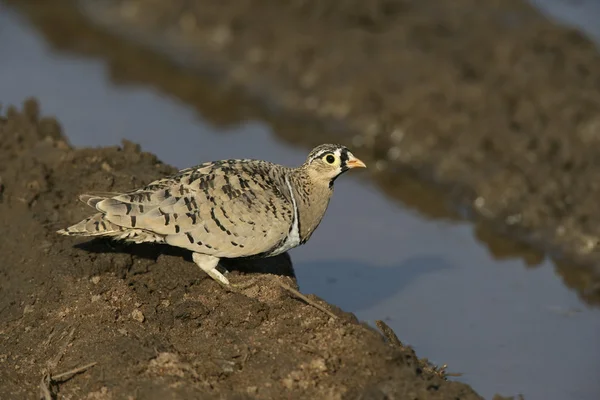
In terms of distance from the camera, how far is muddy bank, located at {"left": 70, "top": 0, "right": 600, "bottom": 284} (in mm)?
11516

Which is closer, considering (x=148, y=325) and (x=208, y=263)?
(x=148, y=325)

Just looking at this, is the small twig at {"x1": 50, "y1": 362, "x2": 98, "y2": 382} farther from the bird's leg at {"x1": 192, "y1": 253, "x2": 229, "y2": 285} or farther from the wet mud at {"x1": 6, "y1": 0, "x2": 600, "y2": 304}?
the wet mud at {"x1": 6, "y1": 0, "x2": 600, "y2": 304}

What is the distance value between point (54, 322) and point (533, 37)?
833cm

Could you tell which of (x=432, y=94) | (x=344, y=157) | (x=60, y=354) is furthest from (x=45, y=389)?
(x=432, y=94)

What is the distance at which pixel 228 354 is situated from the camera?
6711 millimetres

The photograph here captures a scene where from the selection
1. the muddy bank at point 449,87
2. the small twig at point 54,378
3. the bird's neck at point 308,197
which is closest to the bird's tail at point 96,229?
the small twig at point 54,378

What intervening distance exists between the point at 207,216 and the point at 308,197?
942 millimetres

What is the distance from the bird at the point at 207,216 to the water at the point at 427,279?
225 centimetres

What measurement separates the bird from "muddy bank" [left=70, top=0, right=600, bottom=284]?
13.3ft

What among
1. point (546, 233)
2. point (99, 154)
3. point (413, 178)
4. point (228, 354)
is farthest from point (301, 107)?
point (228, 354)

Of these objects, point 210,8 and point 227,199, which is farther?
point 210,8

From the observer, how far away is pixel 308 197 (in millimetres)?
8164

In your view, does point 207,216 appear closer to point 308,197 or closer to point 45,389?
point 308,197

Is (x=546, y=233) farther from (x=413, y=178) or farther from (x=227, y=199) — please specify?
(x=227, y=199)
